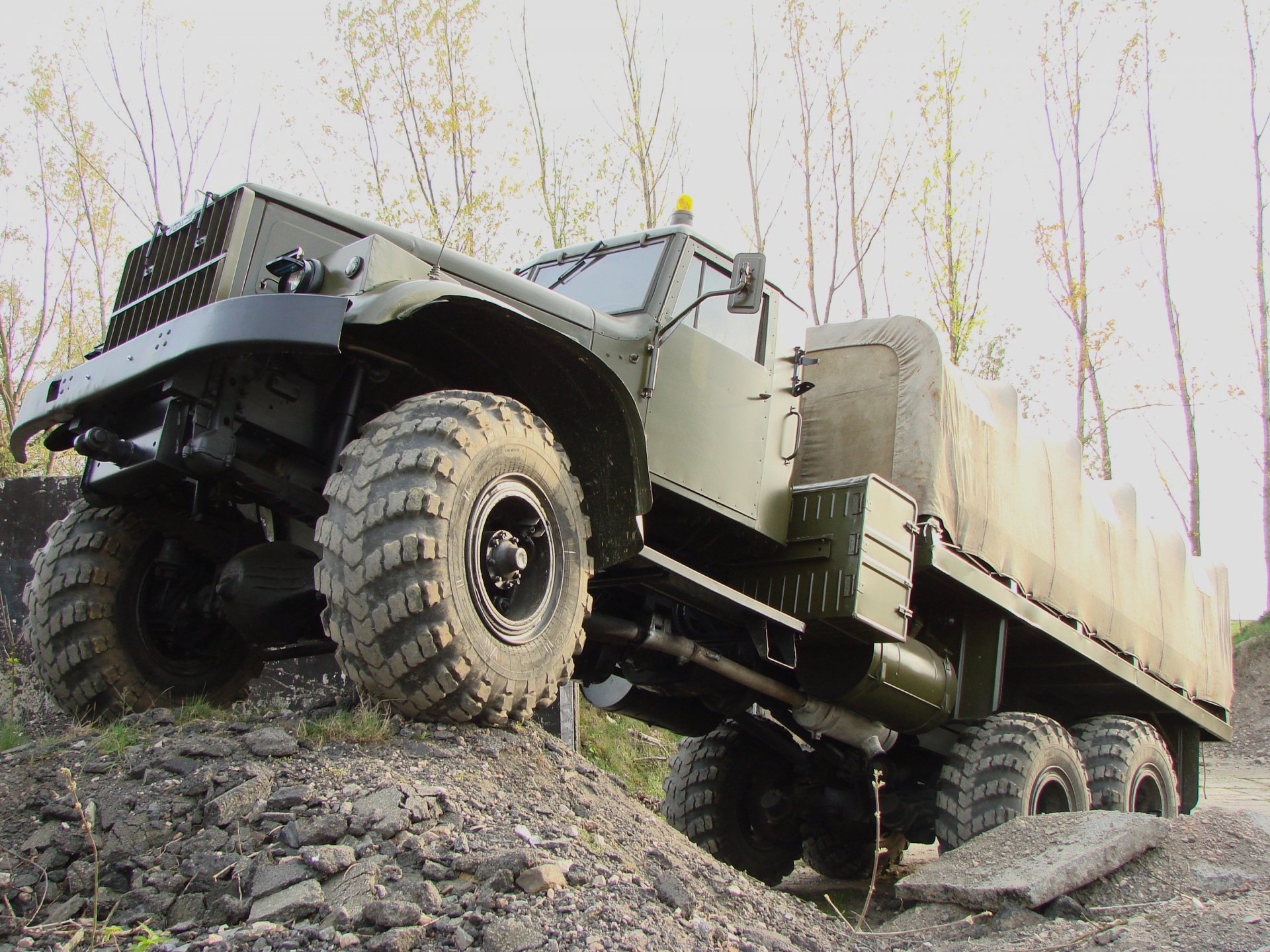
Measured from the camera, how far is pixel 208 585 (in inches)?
167

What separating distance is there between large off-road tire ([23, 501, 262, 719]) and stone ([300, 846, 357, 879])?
5.87 feet

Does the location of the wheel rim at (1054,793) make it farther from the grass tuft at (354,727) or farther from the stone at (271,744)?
the stone at (271,744)

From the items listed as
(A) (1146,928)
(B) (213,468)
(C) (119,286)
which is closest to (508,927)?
(B) (213,468)

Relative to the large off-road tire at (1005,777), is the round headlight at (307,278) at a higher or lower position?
higher

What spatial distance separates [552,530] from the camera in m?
3.52

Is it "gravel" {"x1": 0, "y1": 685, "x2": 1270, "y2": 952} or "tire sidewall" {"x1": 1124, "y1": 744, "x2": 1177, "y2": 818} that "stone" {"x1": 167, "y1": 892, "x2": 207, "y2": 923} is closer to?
"gravel" {"x1": 0, "y1": 685, "x2": 1270, "y2": 952}

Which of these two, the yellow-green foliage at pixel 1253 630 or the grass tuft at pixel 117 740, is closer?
the grass tuft at pixel 117 740

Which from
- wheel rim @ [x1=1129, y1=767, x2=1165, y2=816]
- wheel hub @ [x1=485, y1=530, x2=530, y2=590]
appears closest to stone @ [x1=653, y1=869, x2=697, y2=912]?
wheel hub @ [x1=485, y1=530, x2=530, y2=590]

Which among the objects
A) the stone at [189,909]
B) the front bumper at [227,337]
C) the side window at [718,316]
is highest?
the side window at [718,316]

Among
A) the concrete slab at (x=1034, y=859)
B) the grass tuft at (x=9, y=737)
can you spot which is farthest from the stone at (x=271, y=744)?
the concrete slab at (x=1034, y=859)

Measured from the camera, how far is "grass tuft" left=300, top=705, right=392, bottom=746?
3021 mm

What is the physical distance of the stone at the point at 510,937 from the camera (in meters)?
2.21

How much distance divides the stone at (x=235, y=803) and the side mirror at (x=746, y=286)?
2.38 meters

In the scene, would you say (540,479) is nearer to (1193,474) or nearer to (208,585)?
(208,585)
